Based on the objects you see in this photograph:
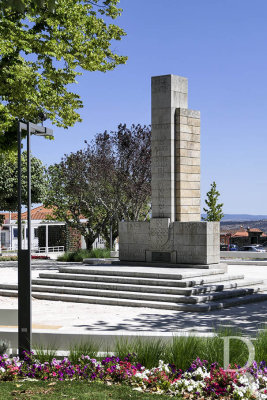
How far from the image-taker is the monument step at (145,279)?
15718 millimetres

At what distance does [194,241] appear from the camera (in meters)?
18.8

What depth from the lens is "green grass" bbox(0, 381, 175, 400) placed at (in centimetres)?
677

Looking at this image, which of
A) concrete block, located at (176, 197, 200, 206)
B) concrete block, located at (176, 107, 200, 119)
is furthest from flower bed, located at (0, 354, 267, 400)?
concrete block, located at (176, 107, 200, 119)

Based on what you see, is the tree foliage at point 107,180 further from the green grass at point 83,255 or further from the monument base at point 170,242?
the monument base at point 170,242

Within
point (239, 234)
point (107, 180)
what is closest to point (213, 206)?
point (107, 180)

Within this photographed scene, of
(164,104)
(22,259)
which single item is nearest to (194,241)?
(164,104)

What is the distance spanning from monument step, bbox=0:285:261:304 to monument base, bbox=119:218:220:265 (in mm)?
2234

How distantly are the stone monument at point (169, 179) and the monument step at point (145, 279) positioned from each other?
188cm

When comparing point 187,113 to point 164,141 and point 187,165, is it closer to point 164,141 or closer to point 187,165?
point 164,141

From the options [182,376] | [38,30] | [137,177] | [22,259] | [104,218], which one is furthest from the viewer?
[104,218]

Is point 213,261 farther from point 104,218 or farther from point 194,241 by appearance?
point 104,218

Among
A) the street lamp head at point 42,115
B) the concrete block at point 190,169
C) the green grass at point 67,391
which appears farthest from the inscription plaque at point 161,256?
the green grass at point 67,391

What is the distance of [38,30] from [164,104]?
4.95 metres

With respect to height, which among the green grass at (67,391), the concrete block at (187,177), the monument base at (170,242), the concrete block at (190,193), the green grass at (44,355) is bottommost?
the green grass at (67,391)
